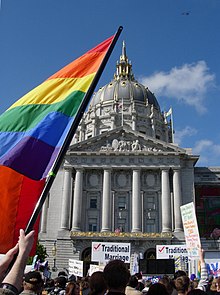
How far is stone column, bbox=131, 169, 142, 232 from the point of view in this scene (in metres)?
51.9

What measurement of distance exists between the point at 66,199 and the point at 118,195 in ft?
25.7

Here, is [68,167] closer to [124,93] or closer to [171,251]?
[171,251]

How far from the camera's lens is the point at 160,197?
181 ft

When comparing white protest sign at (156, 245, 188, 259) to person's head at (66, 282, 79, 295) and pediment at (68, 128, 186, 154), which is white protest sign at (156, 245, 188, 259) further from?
pediment at (68, 128, 186, 154)

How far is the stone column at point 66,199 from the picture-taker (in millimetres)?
52578

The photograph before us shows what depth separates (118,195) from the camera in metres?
55.9

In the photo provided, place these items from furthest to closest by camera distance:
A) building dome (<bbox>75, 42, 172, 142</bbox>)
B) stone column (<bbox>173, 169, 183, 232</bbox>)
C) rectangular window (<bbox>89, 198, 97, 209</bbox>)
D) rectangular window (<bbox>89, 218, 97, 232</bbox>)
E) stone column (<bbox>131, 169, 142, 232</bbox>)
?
building dome (<bbox>75, 42, 172, 142</bbox>)
rectangular window (<bbox>89, 198, 97, 209</bbox>)
rectangular window (<bbox>89, 218, 97, 232</bbox>)
stone column (<bbox>173, 169, 183, 232</bbox>)
stone column (<bbox>131, 169, 142, 232</bbox>)

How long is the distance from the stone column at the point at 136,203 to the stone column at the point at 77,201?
7.65m

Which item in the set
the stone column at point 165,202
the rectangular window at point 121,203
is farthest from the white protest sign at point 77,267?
the rectangular window at point 121,203

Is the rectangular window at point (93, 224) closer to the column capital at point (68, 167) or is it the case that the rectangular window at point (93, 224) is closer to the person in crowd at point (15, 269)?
the column capital at point (68, 167)

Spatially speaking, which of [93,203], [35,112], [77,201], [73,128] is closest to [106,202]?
[93,203]

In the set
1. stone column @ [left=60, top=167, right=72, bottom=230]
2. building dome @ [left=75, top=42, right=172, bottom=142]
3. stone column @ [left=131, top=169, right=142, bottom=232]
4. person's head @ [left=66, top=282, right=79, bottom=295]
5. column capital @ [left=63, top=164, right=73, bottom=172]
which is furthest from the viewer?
building dome @ [left=75, top=42, right=172, bottom=142]

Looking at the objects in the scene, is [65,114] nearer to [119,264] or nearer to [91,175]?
[119,264]

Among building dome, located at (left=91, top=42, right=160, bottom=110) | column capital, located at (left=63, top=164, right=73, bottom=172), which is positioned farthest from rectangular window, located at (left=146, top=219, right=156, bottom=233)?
building dome, located at (left=91, top=42, right=160, bottom=110)
